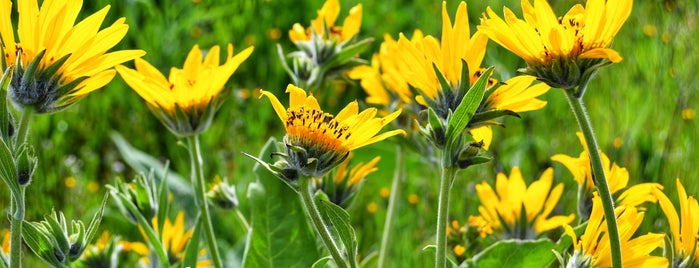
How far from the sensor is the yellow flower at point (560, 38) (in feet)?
3.88

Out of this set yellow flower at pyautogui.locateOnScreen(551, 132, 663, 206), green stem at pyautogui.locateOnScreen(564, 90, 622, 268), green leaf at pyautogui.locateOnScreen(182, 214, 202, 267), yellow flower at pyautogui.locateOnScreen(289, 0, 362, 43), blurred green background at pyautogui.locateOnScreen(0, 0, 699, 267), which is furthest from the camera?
blurred green background at pyautogui.locateOnScreen(0, 0, 699, 267)

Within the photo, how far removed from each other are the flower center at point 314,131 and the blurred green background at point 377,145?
123 cm

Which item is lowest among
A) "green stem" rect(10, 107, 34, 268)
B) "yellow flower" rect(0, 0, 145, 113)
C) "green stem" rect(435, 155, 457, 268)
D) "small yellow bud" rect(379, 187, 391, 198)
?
"small yellow bud" rect(379, 187, 391, 198)

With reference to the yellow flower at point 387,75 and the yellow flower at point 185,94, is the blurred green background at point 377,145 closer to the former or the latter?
the yellow flower at point 387,75

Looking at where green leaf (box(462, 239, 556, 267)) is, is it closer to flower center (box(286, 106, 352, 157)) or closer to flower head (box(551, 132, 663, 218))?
flower head (box(551, 132, 663, 218))

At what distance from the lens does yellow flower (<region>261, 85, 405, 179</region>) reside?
1182 millimetres

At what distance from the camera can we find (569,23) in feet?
4.09

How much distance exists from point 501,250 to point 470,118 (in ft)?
1.38

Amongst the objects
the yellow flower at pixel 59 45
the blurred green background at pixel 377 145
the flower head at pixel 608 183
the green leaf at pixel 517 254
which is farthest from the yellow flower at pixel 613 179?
the blurred green background at pixel 377 145

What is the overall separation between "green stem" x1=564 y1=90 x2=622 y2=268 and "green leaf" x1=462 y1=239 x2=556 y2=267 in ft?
1.14

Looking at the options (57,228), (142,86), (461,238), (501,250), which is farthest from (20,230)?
(461,238)

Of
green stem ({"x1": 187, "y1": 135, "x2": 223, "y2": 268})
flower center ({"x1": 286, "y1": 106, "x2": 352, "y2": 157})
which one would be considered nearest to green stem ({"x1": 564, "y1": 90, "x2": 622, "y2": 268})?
flower center ({"x1": 286, "y1": 106, "x2": 352, "y2": 157})

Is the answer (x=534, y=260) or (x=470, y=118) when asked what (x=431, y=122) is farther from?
(x=534, y=260)

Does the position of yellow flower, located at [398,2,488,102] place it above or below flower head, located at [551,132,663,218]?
above
